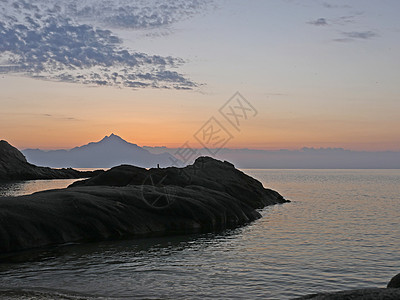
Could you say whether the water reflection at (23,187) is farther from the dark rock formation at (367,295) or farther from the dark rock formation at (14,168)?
the dark rock formation at (367,295)

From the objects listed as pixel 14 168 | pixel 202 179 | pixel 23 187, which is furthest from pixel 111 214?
pixel 14 168

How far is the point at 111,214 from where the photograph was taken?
29.1m

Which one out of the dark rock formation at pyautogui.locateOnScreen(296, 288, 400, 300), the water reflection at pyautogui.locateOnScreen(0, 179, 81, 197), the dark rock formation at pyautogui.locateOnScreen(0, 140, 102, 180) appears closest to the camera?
the dark rock formation at pyautogui.locateOnScreen(296, 288, 400, 300)

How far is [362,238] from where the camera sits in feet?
109

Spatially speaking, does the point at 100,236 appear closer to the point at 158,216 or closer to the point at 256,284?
the point at 158,216

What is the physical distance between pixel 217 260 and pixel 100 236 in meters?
8.79

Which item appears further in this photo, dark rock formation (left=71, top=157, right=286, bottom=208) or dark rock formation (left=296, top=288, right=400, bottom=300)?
dark rock formation (left=71, top=157, right=286, bottom=208)

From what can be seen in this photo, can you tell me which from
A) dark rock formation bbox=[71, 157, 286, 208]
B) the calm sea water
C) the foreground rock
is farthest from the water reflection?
the calm sea water

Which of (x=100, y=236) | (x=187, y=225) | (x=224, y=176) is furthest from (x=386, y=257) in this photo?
(x=224, y=176)

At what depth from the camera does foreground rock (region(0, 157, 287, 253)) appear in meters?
24.7

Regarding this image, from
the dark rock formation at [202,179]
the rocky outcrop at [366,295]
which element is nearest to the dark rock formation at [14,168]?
the dark rock formation at [202,179]

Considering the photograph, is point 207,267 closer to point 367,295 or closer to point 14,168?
point 367,295

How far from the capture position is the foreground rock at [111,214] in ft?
80.9

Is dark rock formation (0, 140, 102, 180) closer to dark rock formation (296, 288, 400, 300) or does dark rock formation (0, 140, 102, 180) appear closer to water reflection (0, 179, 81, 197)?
water reflection (0, 179, 81, 197)
